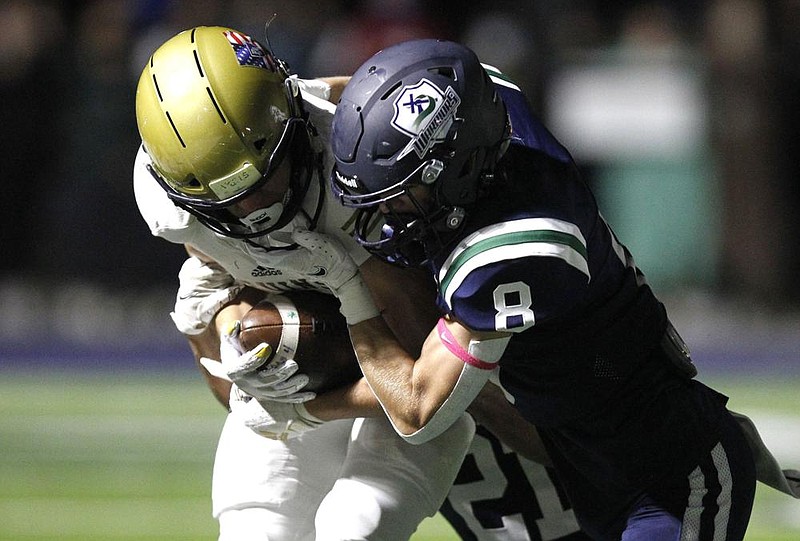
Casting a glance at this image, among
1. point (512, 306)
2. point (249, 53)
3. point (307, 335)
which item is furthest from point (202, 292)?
point (512, 306)

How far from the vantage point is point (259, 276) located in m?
2.84

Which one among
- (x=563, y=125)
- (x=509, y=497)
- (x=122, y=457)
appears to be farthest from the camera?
(x=563, y=125)

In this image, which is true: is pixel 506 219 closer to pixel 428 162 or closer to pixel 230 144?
pixel 428 162

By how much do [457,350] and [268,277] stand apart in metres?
0.51

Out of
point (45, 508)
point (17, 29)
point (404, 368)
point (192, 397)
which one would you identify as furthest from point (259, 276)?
point (17, 29)

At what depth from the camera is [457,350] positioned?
8.29 ft

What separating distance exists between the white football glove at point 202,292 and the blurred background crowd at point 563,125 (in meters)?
3.98

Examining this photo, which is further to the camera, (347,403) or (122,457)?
(122,457)

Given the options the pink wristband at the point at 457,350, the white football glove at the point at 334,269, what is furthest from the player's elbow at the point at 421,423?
the white football glove at the point at 334,269

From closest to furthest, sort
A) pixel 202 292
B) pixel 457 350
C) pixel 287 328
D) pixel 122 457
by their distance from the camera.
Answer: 1. pixel 457 350
2. pixel 287 328
3. pixel 202 292
4. pixel 122 457

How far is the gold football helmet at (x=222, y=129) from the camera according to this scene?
2.59m

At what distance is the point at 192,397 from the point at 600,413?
3.49 meters

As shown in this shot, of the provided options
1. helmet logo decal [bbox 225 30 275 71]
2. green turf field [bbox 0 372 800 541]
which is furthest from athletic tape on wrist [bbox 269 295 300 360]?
green turf field [bbox 0 372 800 541]

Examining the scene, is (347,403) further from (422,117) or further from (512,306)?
A: (422,117)
